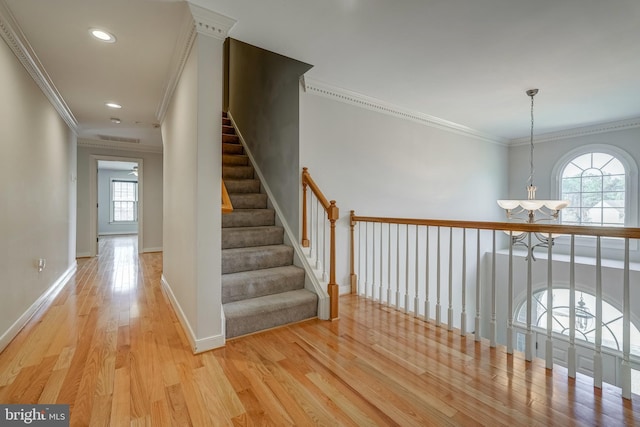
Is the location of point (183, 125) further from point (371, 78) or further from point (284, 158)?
point (371, 78)

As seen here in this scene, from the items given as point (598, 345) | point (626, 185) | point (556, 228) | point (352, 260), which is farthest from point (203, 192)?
point (626, 185)

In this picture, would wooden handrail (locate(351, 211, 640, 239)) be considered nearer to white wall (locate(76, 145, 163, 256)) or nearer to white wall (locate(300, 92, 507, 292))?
white wall (locate(300, 92, 507, 292))

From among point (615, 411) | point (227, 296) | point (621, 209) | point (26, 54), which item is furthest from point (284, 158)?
point (621, 209)

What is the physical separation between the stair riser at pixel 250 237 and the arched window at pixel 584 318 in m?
4.31

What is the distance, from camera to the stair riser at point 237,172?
4.04m

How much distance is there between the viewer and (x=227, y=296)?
→ 2.52 meters

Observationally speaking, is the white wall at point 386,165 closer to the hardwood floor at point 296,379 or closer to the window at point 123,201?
the hardwood floor at point 296,379

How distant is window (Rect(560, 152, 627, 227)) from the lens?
15.6 ft

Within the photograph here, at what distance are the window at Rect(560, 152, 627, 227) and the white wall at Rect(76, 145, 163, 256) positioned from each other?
8153 mm

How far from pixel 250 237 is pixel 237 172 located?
133cm

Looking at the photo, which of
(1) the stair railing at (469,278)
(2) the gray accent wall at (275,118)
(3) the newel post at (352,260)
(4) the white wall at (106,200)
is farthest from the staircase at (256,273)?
(4) the white wall at (106,200)

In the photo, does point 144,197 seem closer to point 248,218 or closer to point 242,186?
point 242,186

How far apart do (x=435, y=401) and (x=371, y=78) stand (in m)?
2.99

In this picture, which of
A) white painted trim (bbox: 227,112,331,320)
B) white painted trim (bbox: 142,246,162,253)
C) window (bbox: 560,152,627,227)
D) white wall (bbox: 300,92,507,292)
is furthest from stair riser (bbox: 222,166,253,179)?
window (bbox: 560,152,627,227)
